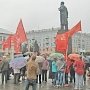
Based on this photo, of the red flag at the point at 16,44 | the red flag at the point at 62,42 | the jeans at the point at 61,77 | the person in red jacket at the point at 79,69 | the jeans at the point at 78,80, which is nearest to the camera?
the person in red jacket at the point at 79,69

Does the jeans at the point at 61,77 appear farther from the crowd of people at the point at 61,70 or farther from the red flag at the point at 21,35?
the red flag at the point at 21,35

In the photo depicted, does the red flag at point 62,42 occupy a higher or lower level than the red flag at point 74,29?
lower

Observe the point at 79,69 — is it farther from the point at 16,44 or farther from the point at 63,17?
the point at 16,44

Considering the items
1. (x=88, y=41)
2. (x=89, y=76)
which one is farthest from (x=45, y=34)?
(x=89, y=76)

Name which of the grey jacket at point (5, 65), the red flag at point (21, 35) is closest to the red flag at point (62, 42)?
the grey jacket at point (5, 65)

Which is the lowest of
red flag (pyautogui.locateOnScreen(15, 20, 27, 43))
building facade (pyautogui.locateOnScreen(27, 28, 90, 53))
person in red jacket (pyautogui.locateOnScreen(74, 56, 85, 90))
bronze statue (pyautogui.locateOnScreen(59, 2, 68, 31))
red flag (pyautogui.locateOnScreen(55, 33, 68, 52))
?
person in red jacket (pyautogui.locateOnScreen(74, 56, 85, 90))

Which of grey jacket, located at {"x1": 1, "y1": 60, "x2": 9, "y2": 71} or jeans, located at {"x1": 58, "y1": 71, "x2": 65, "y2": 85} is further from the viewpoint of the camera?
grey jacket, located at {"x1": 1, "y1": 60, "x2": 9, "y2": 71}

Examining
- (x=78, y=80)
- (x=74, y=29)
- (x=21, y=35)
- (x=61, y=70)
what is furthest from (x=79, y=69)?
(x=21, y=35)

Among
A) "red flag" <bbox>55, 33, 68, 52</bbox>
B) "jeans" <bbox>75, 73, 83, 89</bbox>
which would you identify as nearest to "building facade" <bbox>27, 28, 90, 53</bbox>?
"red flag" <bbox>55, 33, 68, 52</bbox>

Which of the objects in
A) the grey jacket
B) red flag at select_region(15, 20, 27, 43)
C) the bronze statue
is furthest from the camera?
red flag at select_region(15, 20, 27, 43)

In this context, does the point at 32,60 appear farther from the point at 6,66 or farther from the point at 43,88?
the point at 6,66

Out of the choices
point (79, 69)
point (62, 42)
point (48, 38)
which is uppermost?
point (48, 38)

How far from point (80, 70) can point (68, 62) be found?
5.45ft

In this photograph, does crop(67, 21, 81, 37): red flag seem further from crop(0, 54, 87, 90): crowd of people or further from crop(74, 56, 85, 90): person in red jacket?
crop(74, 56, 85, 90): person in red jacket
